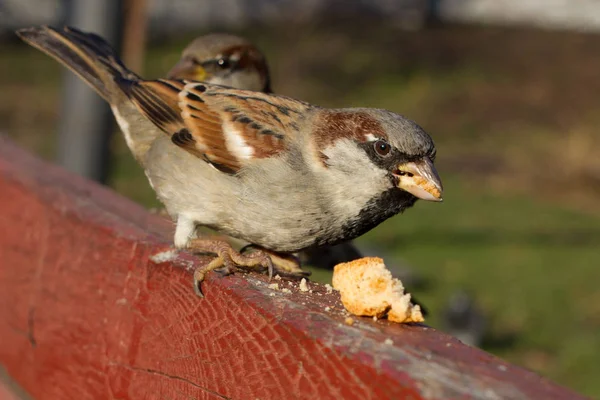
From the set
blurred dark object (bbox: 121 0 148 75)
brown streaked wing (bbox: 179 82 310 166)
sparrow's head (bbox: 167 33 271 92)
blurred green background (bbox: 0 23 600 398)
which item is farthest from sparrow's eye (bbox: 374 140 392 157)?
blurred green background (bbox: 0 23 600 398)

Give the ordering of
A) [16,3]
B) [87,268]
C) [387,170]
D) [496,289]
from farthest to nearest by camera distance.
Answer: [16,3] < [496,289] < [387,170] < [87,268]

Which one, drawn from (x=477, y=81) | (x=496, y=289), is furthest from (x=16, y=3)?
(x=496, y=289)

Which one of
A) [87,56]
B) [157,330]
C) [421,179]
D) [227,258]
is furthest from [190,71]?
[157,330]

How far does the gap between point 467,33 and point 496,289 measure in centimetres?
1213

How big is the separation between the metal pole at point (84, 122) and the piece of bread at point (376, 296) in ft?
8.36

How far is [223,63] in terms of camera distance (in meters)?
3.45

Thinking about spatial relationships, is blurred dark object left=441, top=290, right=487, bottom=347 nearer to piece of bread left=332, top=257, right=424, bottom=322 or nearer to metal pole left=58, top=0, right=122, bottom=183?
metal pole left=58, top=0, right=122, bottom=183

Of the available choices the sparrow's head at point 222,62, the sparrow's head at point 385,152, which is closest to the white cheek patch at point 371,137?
the sparrow's head at point 385,152

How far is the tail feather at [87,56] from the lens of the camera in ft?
9.04

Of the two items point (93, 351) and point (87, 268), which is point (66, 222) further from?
point (93, 351)

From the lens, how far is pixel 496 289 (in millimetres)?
6121

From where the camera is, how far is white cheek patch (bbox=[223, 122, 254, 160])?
2.26 m

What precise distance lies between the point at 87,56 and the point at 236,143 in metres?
0.80

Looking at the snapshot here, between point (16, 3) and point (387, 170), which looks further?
point (16, 3)
